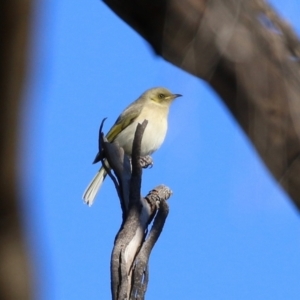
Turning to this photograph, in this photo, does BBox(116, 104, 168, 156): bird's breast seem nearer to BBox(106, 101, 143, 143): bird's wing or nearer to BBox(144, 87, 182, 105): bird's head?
BBox(106, 101, 143, 143): bird's wing

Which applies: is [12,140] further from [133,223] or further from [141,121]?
[141,121]

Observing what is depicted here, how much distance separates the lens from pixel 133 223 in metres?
2.37

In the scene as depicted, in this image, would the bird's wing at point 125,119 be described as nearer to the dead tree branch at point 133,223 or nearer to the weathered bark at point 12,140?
the dead tree branch at point 133,223

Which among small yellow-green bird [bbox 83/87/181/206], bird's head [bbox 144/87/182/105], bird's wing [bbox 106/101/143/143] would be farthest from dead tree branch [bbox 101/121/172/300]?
bird's head [bbox 144/87/182/105]

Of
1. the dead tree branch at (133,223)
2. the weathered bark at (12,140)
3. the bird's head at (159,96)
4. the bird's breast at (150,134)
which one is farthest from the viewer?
the bird's head at (159,96)

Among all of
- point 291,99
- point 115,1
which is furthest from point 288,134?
point 115,1

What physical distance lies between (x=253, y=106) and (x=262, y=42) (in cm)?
9

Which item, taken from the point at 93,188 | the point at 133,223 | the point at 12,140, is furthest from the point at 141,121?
the point at 12,140

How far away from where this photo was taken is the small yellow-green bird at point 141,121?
25.5ft

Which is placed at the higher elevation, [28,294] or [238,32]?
[238,32]

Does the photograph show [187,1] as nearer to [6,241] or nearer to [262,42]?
[262,42]

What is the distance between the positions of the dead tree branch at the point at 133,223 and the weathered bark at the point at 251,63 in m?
1.41

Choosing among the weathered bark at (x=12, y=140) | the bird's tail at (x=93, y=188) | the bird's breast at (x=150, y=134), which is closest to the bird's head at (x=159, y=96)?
the bird's breast at (x=150, y=134)

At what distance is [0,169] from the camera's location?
18.3 inches
